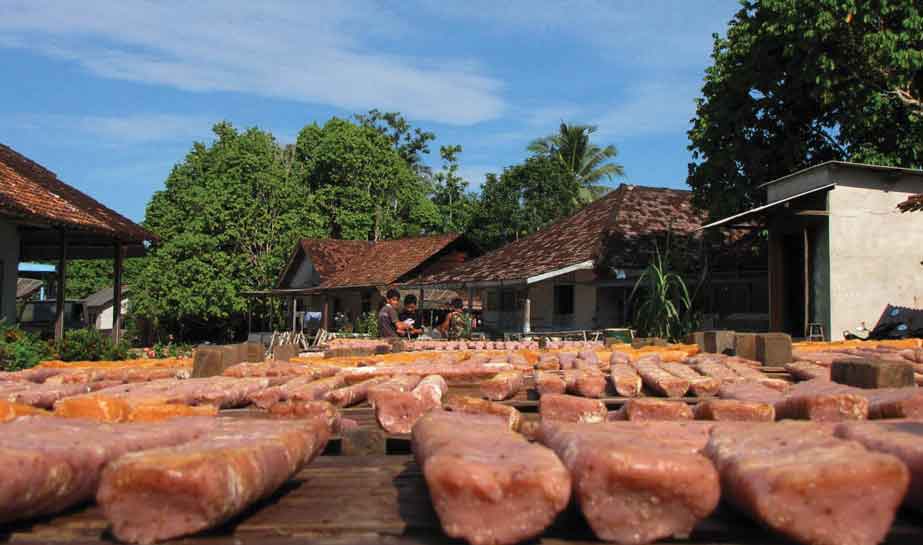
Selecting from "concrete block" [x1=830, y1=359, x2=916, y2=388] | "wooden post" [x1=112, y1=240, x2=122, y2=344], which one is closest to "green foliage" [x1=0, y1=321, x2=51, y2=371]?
"wooden post" [x1=112, y1=240, x2=122, y2=344]

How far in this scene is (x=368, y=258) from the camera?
33875 mm

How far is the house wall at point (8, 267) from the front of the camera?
13664 millimetres

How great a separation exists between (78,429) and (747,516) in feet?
6.63

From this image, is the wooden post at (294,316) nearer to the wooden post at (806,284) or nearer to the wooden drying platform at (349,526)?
the wooden post at (806,284)

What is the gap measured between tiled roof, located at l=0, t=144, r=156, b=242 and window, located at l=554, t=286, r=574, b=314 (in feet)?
41.3

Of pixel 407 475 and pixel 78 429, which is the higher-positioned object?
pixel 78 429

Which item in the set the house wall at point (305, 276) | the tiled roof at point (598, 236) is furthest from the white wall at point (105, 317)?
the tiled roof at point (598, 236)

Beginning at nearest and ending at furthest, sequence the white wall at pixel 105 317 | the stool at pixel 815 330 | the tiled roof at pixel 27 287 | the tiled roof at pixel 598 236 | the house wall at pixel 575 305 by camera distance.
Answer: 1. the stool at pixel 815 330
2. the tiled roof at pixel 598 236
3. the house wall at pixel 575 305
4. the tiled roof at pixel 27 287
5. the white wall at pixel 105 317

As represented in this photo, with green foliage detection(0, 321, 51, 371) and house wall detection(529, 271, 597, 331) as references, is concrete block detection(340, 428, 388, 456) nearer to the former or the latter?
green foliage detection(0, 321, 51, 371)

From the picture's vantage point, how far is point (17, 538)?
6.98 feet

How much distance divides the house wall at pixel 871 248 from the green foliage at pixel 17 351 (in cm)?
1302

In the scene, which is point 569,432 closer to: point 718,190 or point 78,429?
point 78,429

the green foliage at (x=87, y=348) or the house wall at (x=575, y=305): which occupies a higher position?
the house wall at (x=575, y=305)

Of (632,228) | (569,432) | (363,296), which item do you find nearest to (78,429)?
(569,432)
